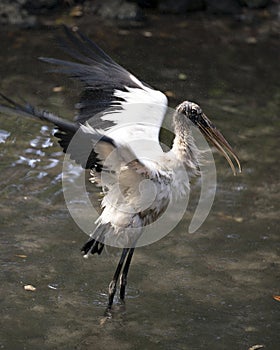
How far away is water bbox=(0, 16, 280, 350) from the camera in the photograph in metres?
4.30

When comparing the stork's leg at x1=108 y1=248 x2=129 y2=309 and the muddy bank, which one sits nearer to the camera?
the stork's leg at x1=108 y1=248 x2=129 y2=309

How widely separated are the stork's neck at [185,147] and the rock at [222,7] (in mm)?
5434

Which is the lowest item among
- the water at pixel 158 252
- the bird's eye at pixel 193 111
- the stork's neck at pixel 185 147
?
the water at pixel 158 252

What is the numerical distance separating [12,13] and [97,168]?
5.33 metres

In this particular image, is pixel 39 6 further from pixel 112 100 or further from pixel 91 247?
pixel 91 247

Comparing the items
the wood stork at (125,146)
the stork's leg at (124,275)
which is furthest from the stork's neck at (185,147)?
the stork's leg at (124,275)

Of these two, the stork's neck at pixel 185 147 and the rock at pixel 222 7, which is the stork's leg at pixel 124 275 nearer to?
the stork's neck at pixel 185 147

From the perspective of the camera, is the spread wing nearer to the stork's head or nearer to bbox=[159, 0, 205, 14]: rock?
the stork's head

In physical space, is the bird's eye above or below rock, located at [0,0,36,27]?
above

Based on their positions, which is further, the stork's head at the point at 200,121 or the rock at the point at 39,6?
the rock at the point at 39,6

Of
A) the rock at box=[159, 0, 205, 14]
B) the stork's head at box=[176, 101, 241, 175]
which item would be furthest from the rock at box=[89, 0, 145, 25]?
the stork's head at box=[176, 101, 241, 175]

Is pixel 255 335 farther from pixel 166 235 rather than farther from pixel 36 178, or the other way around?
pixel 36 178

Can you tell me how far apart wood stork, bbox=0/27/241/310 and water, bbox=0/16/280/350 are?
0.71 ft

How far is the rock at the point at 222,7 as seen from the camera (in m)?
9.69
